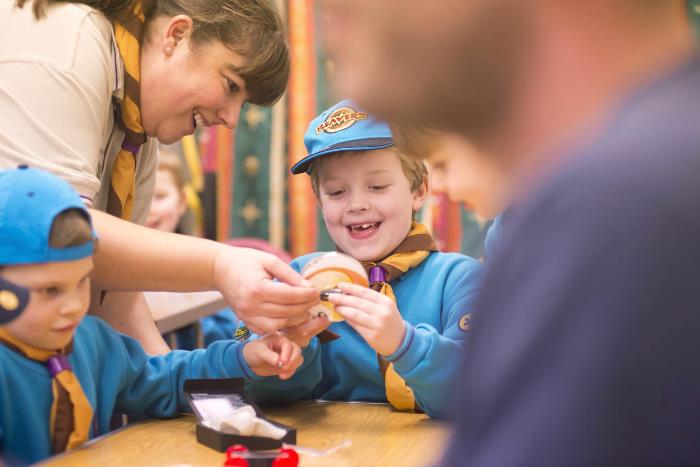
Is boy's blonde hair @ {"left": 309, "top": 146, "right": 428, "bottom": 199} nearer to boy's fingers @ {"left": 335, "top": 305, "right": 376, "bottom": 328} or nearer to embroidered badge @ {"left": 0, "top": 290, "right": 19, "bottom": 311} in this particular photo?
boy's fingers @ {"left": 335, "top": 305, "right": 376, "bottom": 328}

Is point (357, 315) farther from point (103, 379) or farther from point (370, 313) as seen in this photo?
point (103, 379)

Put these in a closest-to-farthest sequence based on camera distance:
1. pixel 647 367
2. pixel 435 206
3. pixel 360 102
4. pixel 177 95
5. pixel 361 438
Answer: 1. pixel 647 367
2. pixel 360 102
3. pixel 361 438
4. pixel 177 95
5. pixel 435 206

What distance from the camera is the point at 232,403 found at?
54.2 inches

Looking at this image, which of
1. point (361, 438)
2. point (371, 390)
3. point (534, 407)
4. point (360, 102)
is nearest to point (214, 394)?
point (361, 438)

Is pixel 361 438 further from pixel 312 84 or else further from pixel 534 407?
pixel 312 84

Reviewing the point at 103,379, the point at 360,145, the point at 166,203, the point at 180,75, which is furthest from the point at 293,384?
the point at 166,203

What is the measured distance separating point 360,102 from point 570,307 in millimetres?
192

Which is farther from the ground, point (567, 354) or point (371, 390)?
point (567, 354)

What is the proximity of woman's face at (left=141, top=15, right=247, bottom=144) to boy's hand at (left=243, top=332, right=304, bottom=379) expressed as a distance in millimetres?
460

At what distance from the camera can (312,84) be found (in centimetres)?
396

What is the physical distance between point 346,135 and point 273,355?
0.51 meters

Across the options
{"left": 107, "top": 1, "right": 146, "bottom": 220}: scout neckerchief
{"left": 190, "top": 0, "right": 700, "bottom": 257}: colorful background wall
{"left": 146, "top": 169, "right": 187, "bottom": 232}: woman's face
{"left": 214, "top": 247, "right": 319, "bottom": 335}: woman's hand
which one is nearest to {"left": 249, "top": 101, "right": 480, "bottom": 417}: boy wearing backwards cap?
{"left": 214, "top": 247, "right": 319, "bottom": 335}: woman's hand

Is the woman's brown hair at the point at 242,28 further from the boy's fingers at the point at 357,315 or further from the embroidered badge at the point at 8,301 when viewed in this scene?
the embroidered badge at the point at 8,301

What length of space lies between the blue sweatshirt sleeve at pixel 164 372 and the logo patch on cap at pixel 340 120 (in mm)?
504
